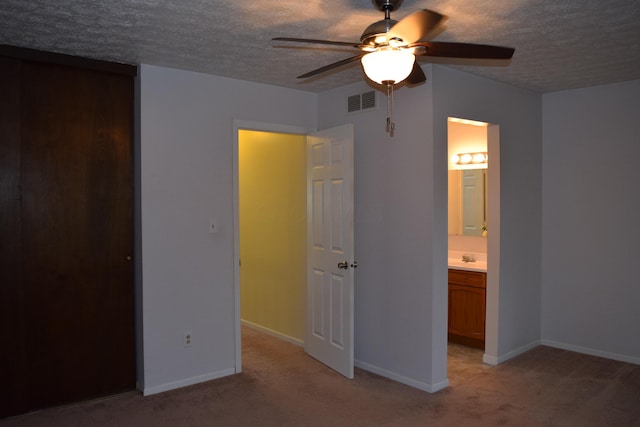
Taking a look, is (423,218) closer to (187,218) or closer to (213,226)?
(213,226)

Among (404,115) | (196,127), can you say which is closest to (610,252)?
(404,115)

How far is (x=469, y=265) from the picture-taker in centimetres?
475

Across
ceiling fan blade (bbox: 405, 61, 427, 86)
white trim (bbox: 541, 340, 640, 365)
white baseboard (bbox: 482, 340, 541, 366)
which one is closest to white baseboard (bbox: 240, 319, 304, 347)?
white baseboard (bbox: 482, 340, 541, 366)

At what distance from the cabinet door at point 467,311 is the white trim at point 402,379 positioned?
3.20 feet

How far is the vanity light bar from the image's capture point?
5.07 meters

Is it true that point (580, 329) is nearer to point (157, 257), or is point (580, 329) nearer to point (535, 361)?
point (535, 361)

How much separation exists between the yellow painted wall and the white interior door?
0.37 meters

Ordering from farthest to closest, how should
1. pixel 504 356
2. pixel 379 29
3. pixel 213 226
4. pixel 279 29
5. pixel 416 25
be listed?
pixel 504 356 < pixel 213 226 < pixel 279 29 < pixel 379 29 < pixel 416 25

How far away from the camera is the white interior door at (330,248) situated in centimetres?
396

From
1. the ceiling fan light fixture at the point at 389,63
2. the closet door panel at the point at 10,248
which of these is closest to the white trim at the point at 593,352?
the ceiling fan light fixture at the point at 389,63

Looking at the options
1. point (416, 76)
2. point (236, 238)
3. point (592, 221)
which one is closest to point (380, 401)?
point (236, 238)

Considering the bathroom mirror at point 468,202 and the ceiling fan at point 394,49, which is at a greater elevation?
the ceiling fan at point 394,49

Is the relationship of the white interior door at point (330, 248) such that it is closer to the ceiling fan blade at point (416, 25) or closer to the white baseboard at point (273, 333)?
the white baseboard at point (273, 333)

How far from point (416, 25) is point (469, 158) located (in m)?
3.46
